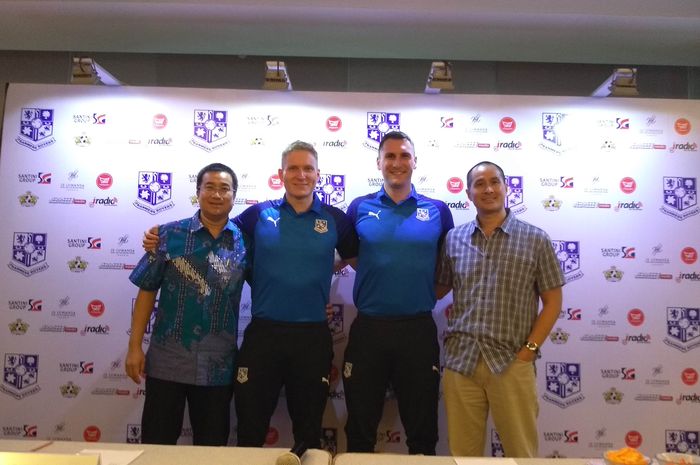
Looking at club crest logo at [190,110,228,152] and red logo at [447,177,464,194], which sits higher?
club crest logo at [190,110,228,152]

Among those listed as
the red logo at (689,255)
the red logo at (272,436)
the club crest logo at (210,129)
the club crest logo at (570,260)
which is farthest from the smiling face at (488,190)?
the red logo at (272,436)

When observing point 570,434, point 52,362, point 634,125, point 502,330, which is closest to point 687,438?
point 570,434

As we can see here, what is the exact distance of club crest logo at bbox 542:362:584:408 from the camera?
10.0 ft

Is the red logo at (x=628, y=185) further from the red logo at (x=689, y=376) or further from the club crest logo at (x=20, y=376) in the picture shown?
the club crest logo at (x=20, y=376)

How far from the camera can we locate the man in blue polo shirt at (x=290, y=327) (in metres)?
2.54

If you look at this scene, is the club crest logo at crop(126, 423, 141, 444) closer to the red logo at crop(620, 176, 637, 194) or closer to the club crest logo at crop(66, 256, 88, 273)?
the club crest logo at crop(66, 256, 88, 273)

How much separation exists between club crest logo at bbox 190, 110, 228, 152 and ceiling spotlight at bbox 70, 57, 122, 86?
0.59 meters

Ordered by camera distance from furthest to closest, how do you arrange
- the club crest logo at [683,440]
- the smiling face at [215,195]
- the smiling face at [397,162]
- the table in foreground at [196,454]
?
the club crest logo at [683,440]
the smiling face at [397,162]
the smiling face at [215,195]
the table in foreground at [196,454]

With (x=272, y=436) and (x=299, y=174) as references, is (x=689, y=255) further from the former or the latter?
(x=272, y=436)

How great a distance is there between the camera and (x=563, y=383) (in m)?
3.07

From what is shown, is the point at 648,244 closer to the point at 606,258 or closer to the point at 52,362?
the point at 606,258

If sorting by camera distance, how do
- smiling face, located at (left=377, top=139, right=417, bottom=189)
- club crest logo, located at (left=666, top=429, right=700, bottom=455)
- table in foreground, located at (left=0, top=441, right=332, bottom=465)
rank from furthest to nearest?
club crest logo, located at (left=666, top=429, right=700, bottom=455) → smiling face, located at (left=377, top=139, right=417, bottom=189) → table in foreground, located at (left=0, top=441, right=332, bottom=465)

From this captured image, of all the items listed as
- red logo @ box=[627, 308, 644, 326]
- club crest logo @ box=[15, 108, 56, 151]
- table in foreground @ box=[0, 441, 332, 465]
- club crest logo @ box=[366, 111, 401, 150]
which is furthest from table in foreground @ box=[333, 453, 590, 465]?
club crest logo @ box=[15, 108, 56, 151]

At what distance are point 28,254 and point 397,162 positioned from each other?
233 cm
